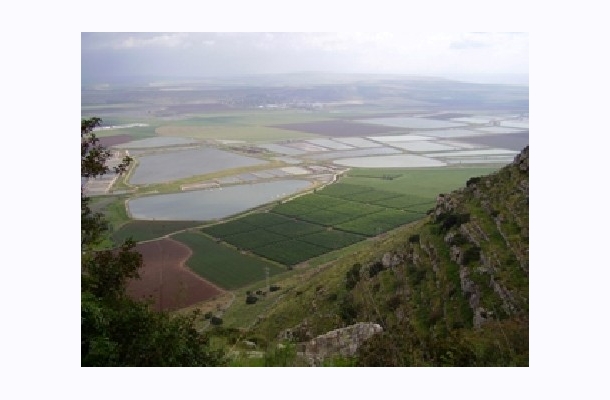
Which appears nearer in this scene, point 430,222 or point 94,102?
point 94,102

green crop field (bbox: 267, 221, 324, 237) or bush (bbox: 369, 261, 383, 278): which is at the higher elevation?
green crop field (bbox: 267, 221, 324, 237)

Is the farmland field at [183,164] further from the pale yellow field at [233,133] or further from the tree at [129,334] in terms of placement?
the tree at [129,334]

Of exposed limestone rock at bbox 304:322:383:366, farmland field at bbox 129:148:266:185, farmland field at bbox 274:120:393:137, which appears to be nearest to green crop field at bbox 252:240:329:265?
farmland field at bbox 129:148:266:185

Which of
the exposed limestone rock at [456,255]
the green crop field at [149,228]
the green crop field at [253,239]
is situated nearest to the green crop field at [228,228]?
the green crop field at [253,239]

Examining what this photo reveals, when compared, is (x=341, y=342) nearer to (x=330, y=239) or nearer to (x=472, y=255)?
(x=472, y=255)

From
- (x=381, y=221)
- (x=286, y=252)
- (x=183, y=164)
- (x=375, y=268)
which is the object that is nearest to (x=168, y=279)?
(x=286, y=252)

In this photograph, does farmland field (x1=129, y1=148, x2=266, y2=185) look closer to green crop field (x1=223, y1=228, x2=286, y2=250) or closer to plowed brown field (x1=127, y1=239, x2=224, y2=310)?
green crop field (x1=223, y1=228, x2=286, y2=250)
